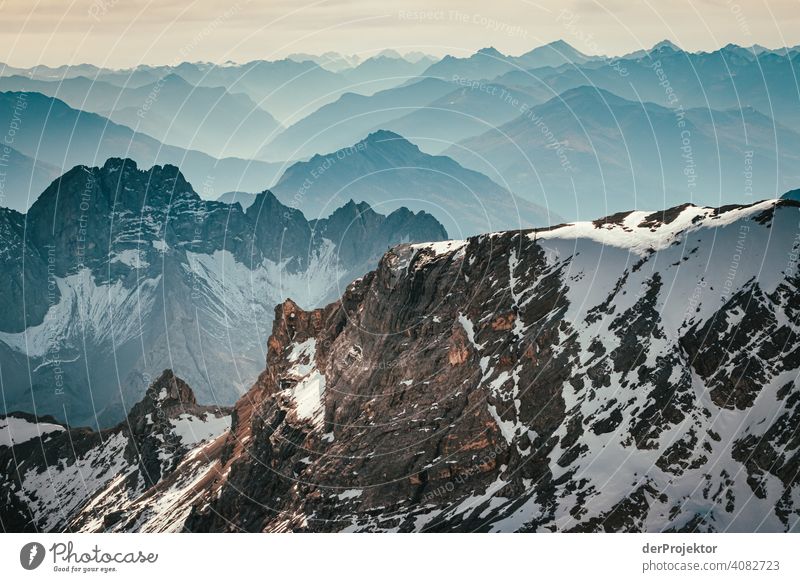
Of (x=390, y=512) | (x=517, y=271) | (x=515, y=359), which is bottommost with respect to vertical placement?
(x=390, y=512)

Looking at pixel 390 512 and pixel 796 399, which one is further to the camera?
pixel 390 512

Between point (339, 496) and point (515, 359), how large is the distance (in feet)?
105

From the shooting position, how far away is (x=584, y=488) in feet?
512
